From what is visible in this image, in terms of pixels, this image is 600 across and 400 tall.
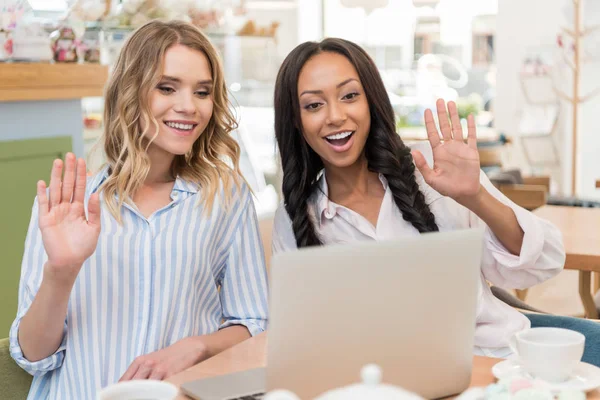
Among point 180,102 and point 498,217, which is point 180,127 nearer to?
point 180,102

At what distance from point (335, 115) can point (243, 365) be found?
661 millimetres

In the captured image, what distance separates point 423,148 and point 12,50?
179cm

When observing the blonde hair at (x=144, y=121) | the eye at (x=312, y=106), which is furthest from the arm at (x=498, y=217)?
the blonde hair at (x=144, y=121)

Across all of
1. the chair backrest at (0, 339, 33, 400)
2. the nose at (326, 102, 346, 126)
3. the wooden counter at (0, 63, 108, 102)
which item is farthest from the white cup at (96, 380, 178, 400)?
the wooden counter at (0, 63, 108, 102)

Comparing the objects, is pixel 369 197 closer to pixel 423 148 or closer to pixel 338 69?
pixel 423 148

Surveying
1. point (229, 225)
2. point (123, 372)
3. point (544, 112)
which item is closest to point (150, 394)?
point (123, 372)

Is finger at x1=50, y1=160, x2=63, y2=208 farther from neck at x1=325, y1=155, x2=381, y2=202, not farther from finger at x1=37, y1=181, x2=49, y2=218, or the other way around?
neck at x1=325, y1=155, x2=381, y2=202

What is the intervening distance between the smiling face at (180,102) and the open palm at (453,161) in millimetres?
496

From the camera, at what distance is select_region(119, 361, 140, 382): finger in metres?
1.55

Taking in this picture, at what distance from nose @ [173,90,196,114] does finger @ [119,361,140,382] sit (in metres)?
0.54

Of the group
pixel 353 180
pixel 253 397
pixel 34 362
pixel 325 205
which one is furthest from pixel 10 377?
pixel 353 180

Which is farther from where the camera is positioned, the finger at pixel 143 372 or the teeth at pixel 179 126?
the teeth at pixel 179 126

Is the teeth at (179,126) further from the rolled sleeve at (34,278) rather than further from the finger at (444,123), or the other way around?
the finger at (444,123)

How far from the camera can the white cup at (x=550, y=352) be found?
1.15 metres
